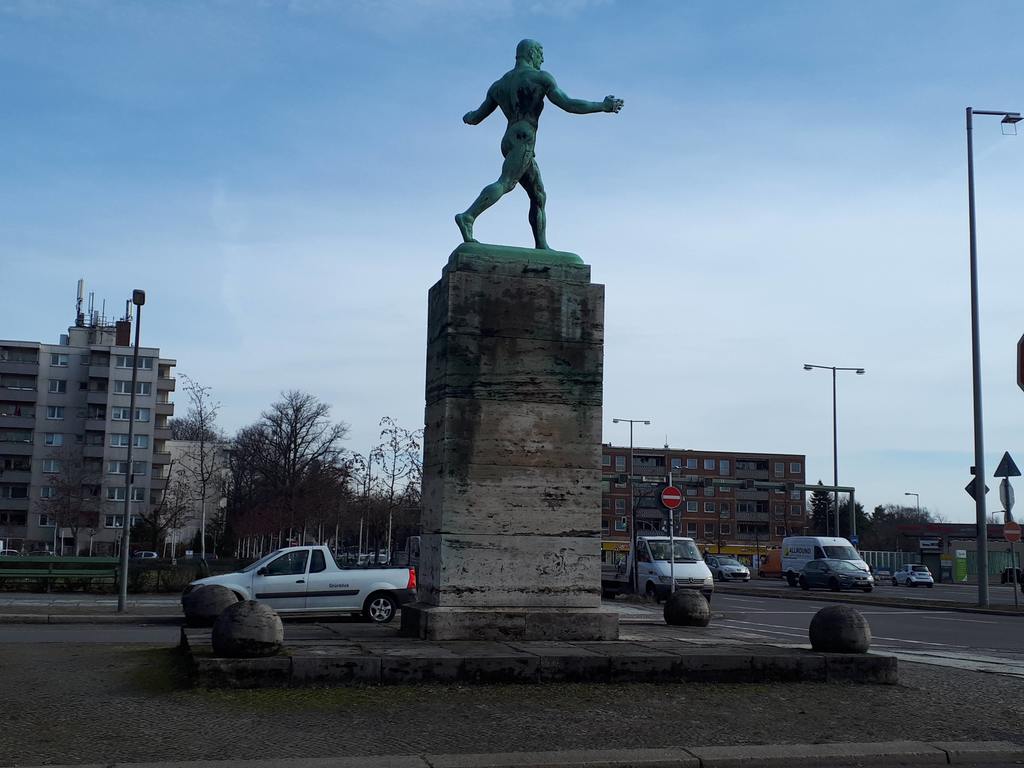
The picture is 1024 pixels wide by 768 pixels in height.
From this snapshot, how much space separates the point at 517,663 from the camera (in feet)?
31.3

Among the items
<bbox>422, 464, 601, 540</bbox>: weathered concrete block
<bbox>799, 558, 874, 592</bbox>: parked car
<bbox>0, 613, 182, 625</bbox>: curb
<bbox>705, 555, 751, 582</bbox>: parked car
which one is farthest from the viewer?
<bbox>705, 555, 751, 582</bbox>: parked car

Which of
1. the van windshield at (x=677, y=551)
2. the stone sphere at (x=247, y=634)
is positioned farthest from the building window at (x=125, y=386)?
the stone sphere at (x=247, y=634)

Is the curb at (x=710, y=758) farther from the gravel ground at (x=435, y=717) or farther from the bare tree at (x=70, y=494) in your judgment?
the bare tree at (x=70, y=494)

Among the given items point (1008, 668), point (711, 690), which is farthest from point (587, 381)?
point (1008, 668)

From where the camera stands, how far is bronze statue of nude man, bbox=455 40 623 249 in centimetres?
1280

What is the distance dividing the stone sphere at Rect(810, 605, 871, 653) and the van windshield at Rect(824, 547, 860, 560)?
36747mm

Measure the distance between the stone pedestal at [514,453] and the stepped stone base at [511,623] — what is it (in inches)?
0.5

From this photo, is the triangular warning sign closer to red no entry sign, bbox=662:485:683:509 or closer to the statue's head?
red no entry sign, bbox=662:485:683:509

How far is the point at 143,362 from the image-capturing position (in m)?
94.8

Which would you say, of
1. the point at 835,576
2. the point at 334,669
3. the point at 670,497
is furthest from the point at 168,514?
the point at 334,669

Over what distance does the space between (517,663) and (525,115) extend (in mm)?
6826

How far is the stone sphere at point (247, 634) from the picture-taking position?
923cm

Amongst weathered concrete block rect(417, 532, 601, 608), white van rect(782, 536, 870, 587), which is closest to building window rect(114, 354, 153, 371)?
white van rect(782, 536, 870, 587)

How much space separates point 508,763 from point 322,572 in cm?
1429
